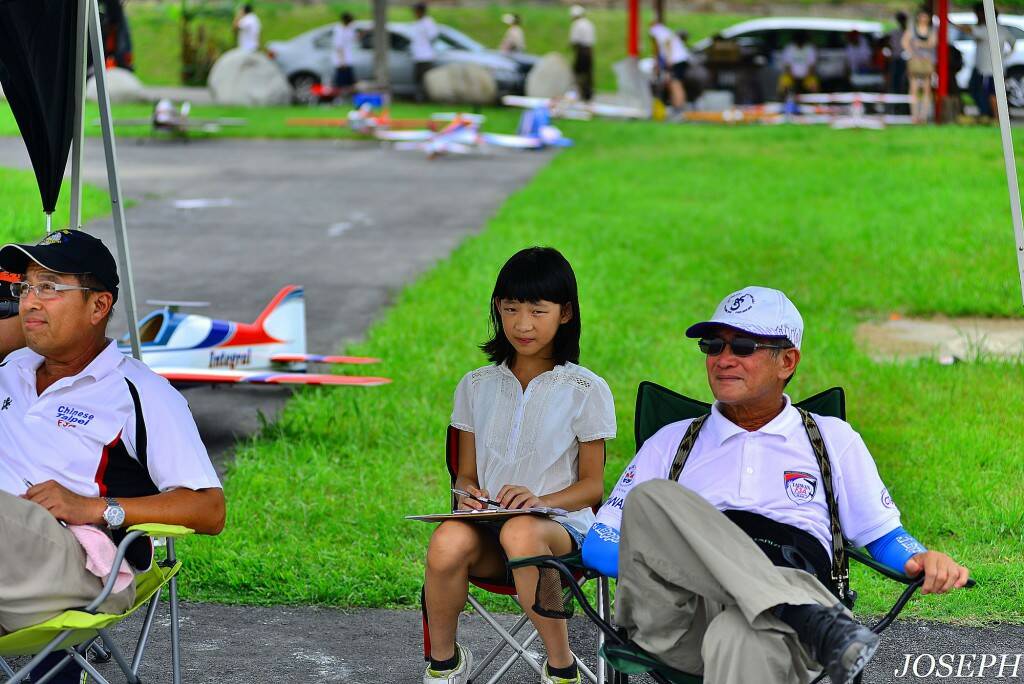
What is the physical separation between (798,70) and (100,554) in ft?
80.1

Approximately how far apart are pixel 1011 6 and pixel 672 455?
99.9ft

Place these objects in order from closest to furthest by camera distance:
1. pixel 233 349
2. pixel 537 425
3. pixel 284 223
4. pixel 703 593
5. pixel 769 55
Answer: pixel 703 593, pixel 537 425, pixel 233 349, pixel 284 223, pixel 769 55

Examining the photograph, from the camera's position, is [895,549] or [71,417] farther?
[71,417]

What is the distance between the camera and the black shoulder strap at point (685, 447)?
11.5 ft

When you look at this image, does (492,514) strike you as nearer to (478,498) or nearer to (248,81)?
(478,498)

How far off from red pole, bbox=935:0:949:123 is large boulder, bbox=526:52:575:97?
6.98 metres

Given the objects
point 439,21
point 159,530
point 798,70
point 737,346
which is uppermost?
point 439,21

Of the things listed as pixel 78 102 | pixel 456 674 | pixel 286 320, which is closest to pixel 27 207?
pixel 286 320

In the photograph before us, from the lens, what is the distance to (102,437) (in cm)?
356

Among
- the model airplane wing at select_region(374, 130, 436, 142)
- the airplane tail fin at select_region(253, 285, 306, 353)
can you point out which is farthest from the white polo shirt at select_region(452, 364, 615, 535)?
the model airplane wing at select_region(374, 130, 436, 142)

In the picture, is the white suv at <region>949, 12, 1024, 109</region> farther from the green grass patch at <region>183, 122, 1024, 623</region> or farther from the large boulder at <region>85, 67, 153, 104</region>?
the large boulder at <region>85, 67, 153, 104</region>

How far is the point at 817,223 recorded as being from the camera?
13.2 m

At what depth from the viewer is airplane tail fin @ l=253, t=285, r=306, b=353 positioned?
707 centimetres

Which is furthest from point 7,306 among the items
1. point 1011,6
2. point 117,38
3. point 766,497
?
point 1011,6
